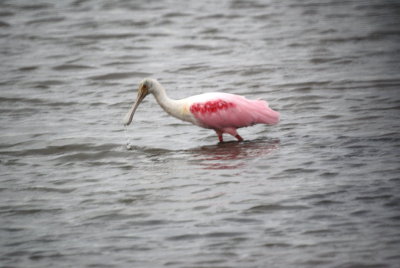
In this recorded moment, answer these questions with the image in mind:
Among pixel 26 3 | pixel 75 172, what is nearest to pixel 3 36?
pixel 26 3

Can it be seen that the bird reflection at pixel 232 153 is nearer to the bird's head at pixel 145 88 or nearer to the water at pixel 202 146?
the water at pixel 202 146

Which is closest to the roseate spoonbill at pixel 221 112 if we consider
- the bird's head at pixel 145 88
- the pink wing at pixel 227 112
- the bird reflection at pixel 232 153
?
the pink wing at pixel 227 112

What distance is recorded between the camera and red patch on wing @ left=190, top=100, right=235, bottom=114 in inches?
412

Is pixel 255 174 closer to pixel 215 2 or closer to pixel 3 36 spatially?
pixel 3 36

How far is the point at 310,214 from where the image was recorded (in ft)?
24.7

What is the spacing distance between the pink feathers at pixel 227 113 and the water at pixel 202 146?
28 cm

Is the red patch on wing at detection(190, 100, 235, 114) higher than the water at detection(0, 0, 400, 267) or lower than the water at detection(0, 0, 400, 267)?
higher

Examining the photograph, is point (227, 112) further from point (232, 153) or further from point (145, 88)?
point (145, 88)

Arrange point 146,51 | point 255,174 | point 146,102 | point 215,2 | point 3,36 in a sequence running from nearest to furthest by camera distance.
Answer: point 255,174, point 146,102, point 146,51, point 3,36, point 215,2

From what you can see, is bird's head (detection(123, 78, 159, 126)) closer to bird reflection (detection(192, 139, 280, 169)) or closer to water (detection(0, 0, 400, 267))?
water (detection(0, 0, 400, 267))

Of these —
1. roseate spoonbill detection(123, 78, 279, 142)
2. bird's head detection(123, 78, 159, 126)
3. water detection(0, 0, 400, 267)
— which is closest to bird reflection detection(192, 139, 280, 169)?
water detection(0, 0, 400, 267)

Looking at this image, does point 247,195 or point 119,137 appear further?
point 119,137

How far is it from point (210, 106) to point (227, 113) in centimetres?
21

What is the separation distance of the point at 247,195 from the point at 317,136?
8.59 ft
